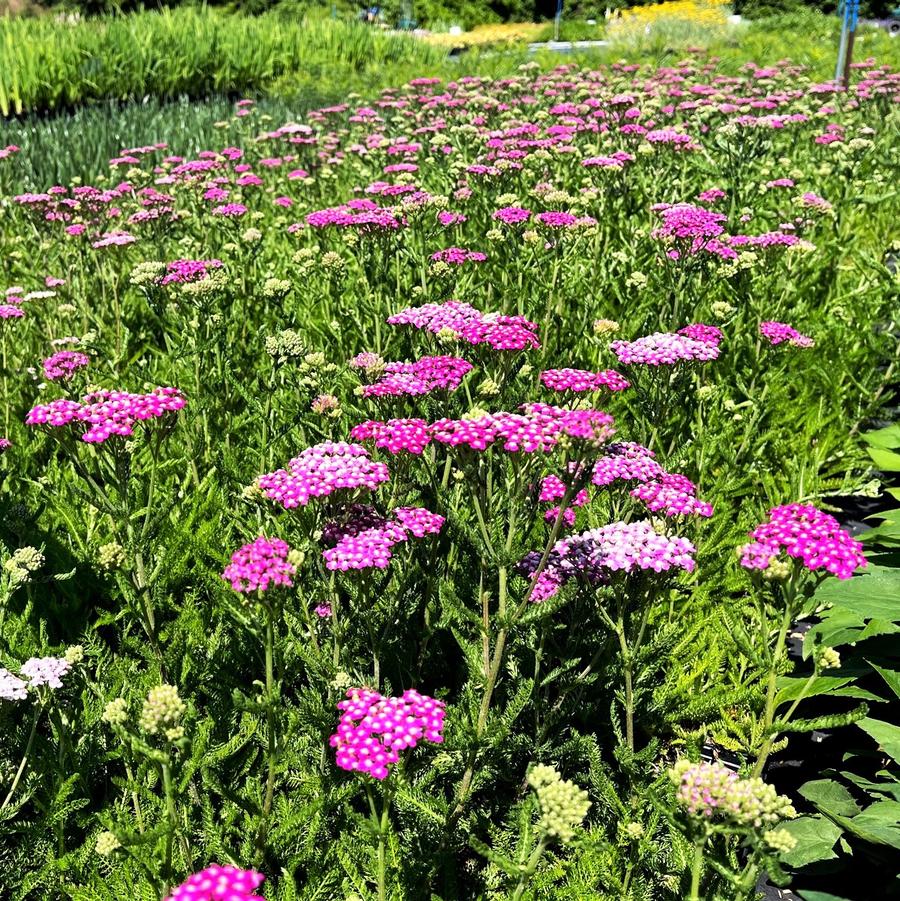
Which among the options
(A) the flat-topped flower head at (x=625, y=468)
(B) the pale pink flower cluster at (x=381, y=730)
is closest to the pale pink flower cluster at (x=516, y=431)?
(A) the flat-topped flower head at (x=625, y=468)

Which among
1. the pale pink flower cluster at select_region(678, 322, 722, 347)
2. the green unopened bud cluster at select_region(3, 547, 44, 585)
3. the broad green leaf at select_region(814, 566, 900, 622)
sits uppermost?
the pale pink flower cluster at select_region(678, 322, 722, 347)

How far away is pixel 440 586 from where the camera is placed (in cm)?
252

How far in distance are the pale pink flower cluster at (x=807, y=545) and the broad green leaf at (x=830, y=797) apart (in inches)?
35.5

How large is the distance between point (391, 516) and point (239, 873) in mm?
1343

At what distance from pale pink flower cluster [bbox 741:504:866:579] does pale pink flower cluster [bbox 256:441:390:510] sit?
1.06 metres

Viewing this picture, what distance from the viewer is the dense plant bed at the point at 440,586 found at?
218 centimetres

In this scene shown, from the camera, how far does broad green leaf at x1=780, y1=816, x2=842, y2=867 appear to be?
237cm

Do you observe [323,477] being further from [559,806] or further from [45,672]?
[559,806]

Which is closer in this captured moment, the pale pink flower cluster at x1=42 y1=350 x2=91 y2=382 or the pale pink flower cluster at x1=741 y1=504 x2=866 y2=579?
the pale pink flower cluster at x1=741 y1=504 x2=866 y2=579

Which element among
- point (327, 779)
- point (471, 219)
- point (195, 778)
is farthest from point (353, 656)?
point (471, 219)

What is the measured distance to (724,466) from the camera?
4.11 metres

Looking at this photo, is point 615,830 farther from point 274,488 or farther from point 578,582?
point 274,488

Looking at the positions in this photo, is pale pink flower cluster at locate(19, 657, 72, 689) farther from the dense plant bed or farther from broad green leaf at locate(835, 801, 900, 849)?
broad green leaf at locate(835, 801, 900, 849)

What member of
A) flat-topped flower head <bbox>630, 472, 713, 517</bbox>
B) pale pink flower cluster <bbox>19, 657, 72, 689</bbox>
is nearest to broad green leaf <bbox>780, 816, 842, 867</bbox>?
flat-topped flower head <bbox>630, 472, 713, 517</bbox>
